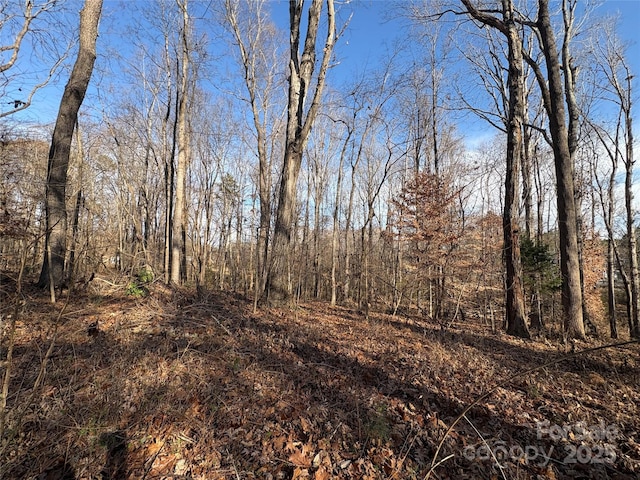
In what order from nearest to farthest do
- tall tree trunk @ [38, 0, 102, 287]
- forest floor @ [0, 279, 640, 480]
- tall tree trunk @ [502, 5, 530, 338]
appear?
forest floor @ [0, 279, 640, 480], tall tree trunk @ [38, 0, 102, 287], tall tree trunk @ [502, 5, 530, 338]

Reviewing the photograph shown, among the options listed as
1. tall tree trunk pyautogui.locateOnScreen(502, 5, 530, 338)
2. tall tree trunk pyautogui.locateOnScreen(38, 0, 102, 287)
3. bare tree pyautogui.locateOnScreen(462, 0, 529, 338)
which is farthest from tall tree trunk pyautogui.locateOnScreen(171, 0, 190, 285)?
tall tree trunk pyautogui.locateOnScreen(502, 5, 530, 338)

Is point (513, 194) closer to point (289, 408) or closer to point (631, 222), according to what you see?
point (289, 408)

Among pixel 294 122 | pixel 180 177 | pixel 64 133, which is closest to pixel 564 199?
pixel 294 122

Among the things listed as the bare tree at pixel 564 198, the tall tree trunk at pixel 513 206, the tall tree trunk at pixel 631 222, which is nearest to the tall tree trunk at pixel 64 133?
the tall tree trunk at pixel 513 206

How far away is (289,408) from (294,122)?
7.10m

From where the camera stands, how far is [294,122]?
27.1 ft

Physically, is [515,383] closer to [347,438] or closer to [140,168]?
[347,438]

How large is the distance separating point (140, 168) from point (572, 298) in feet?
75.4

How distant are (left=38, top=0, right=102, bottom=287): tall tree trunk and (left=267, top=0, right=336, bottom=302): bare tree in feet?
14.3

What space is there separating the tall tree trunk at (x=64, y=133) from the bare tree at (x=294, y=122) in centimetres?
435

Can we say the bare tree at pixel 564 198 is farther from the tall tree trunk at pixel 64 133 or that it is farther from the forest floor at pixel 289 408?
the tall tree trunk at pixel 64 133

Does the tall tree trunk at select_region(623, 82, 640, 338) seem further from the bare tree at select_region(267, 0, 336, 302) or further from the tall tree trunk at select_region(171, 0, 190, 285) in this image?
the tall tree trunk at select_region(171, 0, 190, 285)

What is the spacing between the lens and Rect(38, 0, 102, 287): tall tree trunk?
584 centimetres

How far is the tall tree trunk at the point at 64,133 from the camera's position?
19.2 ft
